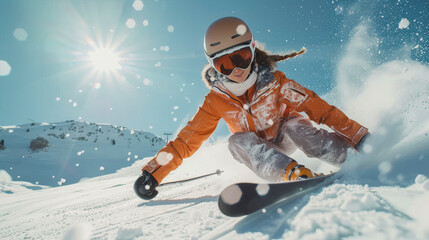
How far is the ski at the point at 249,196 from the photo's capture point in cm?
104

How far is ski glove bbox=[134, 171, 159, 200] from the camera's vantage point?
6.75 ft

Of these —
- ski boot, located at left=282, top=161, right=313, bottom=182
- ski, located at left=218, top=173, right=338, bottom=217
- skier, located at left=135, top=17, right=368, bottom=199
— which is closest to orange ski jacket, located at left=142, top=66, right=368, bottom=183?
skier, located at left=135, top=17, right=368, bottom=199

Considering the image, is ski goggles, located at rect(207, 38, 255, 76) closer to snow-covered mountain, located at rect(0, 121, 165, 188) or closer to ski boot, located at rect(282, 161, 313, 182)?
ski boot, located at rect(282, 161, 313, 182)

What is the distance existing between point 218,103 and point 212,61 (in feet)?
1.56

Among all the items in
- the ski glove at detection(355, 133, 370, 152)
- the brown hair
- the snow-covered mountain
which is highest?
the snow-covered mountain

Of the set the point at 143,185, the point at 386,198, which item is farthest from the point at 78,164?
the point at 386,198

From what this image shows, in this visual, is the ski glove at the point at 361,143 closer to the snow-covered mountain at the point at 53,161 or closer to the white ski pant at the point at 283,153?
the white ski pant at the point at 283,153

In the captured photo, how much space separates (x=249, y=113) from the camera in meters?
2.42

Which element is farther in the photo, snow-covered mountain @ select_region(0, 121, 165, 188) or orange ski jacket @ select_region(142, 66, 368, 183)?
snow-covered mountain @ select_region(0, 121, 165, 188)

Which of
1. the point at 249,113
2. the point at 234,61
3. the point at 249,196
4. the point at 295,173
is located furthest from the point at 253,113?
the point at 249,196

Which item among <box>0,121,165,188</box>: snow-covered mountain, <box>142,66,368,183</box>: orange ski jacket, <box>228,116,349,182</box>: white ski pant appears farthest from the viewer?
<box>0,121,165,188</box>: snow-covered mountain

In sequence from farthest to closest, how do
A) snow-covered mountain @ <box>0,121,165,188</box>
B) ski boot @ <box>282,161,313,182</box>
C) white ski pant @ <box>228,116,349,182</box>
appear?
1. snow-covered mountain @ <box>0,121,165,188</box>
2. white ski pant @ <box>228,116,349,182</box>
3. ski boot @ <box>282,161,313,182</box>

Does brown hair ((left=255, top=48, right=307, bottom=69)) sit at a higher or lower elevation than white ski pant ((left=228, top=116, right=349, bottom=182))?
higher

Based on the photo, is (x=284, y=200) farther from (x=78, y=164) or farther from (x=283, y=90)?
(x=78, y=164)
